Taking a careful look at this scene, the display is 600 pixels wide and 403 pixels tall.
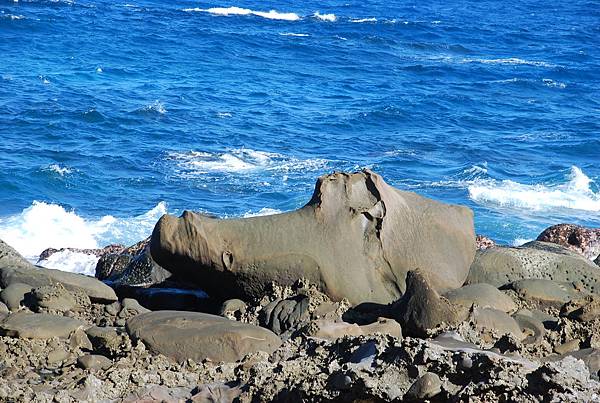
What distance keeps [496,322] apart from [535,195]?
11482mm

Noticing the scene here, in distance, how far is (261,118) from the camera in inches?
861

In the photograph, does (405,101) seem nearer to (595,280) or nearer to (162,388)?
(595,280)

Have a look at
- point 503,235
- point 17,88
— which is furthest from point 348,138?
point 17,88

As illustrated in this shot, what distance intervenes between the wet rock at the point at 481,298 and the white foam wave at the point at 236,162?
10.8 metres

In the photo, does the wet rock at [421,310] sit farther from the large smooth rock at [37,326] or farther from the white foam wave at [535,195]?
the white foam wave at [535,195]

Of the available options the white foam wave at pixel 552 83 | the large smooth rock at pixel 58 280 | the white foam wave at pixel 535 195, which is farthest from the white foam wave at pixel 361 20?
the large smooth rock at pixel 58 280

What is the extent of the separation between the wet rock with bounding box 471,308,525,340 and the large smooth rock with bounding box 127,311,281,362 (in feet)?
3.96

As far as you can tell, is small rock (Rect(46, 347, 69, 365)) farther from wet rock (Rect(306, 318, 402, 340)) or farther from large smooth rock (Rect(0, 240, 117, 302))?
wet rock (Rect(306, 318, 402, 340))

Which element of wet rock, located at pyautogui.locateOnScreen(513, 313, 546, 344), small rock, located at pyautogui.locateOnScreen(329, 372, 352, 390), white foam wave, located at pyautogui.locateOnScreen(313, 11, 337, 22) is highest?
small rock, located at pyautogui.locateOnScreen(329, 372, 352, 390)

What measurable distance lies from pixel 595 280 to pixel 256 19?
34023 millimetres

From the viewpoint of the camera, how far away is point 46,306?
6.60m

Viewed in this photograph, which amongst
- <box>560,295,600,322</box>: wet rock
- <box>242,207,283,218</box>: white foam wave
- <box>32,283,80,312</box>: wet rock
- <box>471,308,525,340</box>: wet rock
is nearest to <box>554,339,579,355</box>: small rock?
<box>471,308,525,340</box>: wet rock

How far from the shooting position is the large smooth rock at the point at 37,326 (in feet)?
19.4

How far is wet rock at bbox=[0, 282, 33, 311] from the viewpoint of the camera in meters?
6.60
